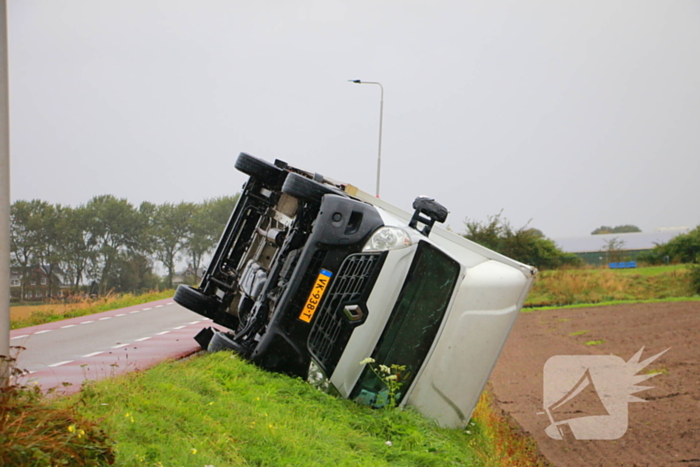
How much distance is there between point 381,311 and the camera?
5.11m

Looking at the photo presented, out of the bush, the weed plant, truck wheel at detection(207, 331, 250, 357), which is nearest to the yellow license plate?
truck wheel at detection(207, 331, 250, 357)

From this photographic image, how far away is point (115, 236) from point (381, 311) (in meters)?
39.8

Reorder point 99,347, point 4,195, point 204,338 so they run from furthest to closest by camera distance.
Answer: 1. point 99,347
2. point 204,338
3. point 4,195

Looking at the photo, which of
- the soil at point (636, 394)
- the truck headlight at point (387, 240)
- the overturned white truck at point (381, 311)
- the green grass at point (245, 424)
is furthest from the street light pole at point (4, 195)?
the soil at point (636, 394)

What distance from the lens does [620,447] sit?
7234 millimetres

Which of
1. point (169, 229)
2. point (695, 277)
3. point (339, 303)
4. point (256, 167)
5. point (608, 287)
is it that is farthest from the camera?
point (169, 229)

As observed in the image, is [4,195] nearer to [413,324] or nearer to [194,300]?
[413,324]

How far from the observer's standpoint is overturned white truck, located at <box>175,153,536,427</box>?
510cm

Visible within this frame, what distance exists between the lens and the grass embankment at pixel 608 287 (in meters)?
24.4

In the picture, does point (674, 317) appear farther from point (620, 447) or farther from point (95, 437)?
point (95, 437)

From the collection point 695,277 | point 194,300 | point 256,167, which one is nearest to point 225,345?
point 194,300

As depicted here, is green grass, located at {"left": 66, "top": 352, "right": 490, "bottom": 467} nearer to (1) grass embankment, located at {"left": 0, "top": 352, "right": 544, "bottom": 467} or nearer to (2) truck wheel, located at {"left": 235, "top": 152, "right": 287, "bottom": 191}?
(1) grass embankment, located at {"left": 0, "top": 352, "right": 544, "bottom": 467}

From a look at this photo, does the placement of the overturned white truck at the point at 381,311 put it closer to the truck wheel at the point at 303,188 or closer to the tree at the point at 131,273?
the truck wheel at the point at 303,188

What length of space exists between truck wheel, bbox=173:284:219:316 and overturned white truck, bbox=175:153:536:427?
1199 millimetres
